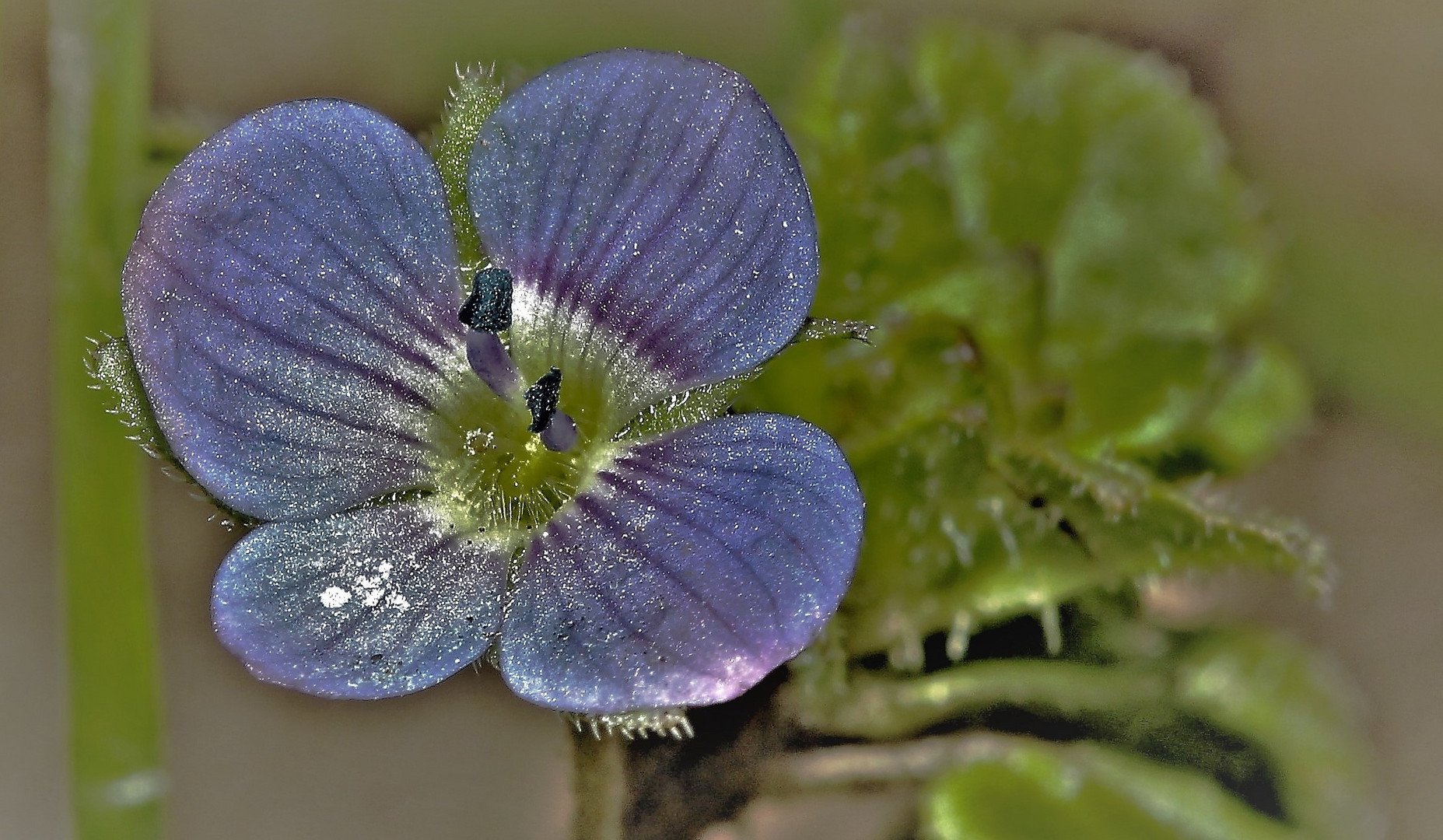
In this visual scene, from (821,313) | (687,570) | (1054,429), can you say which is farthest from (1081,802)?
(687,570)

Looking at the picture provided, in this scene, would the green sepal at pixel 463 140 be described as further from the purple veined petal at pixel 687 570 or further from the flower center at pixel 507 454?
the purple veined petal at pixel 687 570

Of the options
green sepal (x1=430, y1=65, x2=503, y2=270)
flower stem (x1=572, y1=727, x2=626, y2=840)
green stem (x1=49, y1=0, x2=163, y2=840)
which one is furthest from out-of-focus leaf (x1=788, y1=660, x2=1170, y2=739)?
green stem (x1=49, y1=0, x2=163, y2=840)

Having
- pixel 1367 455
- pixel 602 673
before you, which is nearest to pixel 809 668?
pixel 602 673

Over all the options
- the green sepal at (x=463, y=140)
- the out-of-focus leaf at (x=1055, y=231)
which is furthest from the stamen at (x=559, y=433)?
the out-of-focus leaf at (x=1055, y=231)

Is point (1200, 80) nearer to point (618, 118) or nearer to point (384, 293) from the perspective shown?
point (618, 118)

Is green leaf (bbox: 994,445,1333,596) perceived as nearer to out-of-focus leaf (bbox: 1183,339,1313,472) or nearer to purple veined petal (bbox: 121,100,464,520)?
out-of-focus leaf (bbox: 1183,339,1313,472)

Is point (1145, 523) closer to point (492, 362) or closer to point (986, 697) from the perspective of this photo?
point (986, 697)
